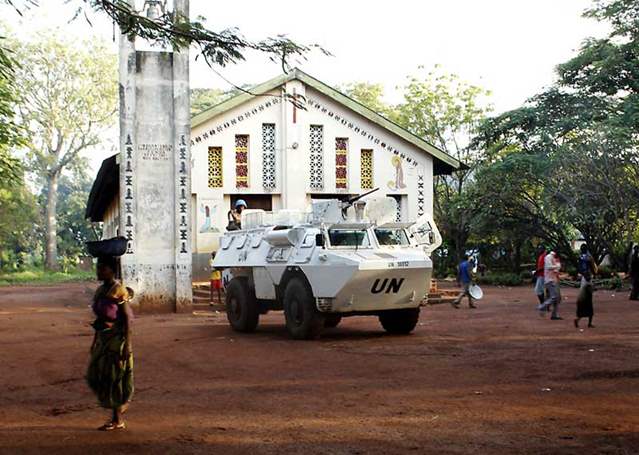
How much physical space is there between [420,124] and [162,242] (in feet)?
79.0

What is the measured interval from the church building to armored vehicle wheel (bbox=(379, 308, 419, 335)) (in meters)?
11.9

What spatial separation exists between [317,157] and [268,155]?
1640mm

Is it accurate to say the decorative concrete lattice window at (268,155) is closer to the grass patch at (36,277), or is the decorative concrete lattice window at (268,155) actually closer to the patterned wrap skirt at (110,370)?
the patterned wrap skirt at (110,370)

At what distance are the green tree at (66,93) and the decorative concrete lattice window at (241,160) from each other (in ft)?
78.4

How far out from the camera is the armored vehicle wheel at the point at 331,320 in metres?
14.7

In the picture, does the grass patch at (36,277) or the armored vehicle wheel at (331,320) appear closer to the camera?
the armored vehicle wheel at (331,320)

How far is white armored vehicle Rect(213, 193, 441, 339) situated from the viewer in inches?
557

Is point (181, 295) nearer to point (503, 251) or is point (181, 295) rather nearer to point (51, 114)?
point (503, 251)

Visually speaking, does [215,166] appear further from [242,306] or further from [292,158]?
[242,306]

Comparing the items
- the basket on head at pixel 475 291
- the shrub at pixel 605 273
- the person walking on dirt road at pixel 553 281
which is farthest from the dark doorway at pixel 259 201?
the shrub at pixel 605 273

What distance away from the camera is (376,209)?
15.4 m

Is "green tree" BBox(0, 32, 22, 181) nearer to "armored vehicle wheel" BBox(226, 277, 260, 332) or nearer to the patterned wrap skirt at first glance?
"armored vehicle wheel" BBox(226, 277, 260, 332)

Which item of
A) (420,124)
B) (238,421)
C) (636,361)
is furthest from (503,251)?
(238,421)

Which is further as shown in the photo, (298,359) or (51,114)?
(51,114)
